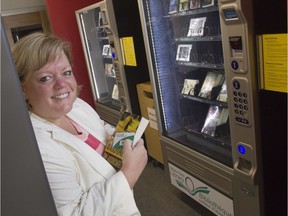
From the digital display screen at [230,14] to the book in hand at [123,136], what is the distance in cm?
Result: 70

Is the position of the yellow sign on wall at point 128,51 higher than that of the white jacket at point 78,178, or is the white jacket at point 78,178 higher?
the yellow sign on wall at point 128,51

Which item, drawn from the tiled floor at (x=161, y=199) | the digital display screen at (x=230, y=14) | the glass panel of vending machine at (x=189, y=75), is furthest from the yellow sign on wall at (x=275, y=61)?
the tiled floor at (x=161, y=199)

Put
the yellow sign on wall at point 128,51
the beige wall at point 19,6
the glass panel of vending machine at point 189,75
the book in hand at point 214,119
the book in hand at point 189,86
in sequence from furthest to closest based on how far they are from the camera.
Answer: the beige wall at point 19,6 < the yellow sign on wall at point 128,51 < the book in hand at point 189,86 < the book in hand at point 214,119 < the glass panel of vending machine at point 189,75

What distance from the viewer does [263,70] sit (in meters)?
1.54

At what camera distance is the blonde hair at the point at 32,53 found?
115 centimetres

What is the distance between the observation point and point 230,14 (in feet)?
4.95

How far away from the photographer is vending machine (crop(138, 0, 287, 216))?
158cm

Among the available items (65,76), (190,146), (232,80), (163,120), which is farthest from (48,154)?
(163,120)

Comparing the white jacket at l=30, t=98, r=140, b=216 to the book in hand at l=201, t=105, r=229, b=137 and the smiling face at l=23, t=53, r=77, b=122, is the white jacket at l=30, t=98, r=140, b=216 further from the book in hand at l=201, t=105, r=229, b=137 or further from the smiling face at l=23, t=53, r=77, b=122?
the book in hand at l=201, t=105, r=229, b=137

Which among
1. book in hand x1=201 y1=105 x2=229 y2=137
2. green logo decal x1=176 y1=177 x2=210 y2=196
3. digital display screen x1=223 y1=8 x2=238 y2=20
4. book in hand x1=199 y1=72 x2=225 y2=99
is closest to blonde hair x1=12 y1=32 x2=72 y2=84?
digital display screen x1=223 y1=8 x2=238 y2=20

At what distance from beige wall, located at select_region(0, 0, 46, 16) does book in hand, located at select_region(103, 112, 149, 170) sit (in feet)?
15.3

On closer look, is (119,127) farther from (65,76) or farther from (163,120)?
(163,120)

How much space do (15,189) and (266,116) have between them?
1.43 m

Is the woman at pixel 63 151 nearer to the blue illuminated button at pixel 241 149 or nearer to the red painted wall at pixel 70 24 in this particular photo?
the blue illuminated button at pixel 241 149
